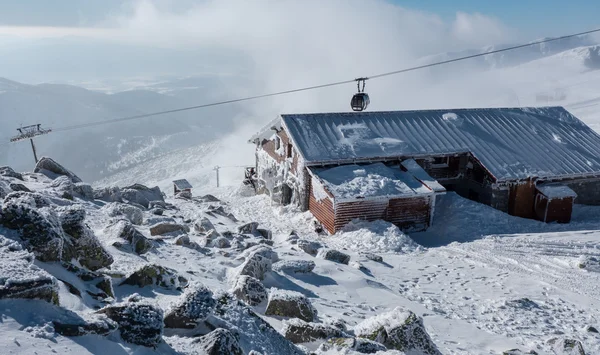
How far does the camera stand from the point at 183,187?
3253 cm

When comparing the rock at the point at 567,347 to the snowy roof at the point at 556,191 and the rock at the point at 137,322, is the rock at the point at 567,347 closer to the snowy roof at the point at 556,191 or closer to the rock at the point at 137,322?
the rock at the point at 137,322

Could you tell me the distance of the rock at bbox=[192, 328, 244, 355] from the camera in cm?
532

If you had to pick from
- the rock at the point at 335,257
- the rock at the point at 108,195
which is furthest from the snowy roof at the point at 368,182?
the rock at the point at 108,195

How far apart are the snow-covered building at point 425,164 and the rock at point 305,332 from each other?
14.0 metres

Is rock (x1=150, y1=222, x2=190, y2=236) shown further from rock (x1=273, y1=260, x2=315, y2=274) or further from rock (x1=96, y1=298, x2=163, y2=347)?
rock (x1=96, y1=298, x2=163, y2=347)

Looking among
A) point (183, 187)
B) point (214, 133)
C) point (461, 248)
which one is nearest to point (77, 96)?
point (214, 133)

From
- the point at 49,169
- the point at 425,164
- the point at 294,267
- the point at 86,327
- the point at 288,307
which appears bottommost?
the point at 294,267

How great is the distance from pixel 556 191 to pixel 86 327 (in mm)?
24359

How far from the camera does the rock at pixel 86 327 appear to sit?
15.2 ft

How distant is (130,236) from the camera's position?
11.7m

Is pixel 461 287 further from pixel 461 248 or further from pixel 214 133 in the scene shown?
pixel 214 133

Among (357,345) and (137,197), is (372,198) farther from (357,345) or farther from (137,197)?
(357,345)

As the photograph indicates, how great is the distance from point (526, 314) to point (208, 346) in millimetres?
10982

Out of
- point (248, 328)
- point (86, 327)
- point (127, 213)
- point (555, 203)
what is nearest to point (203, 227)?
point (127, 213)
